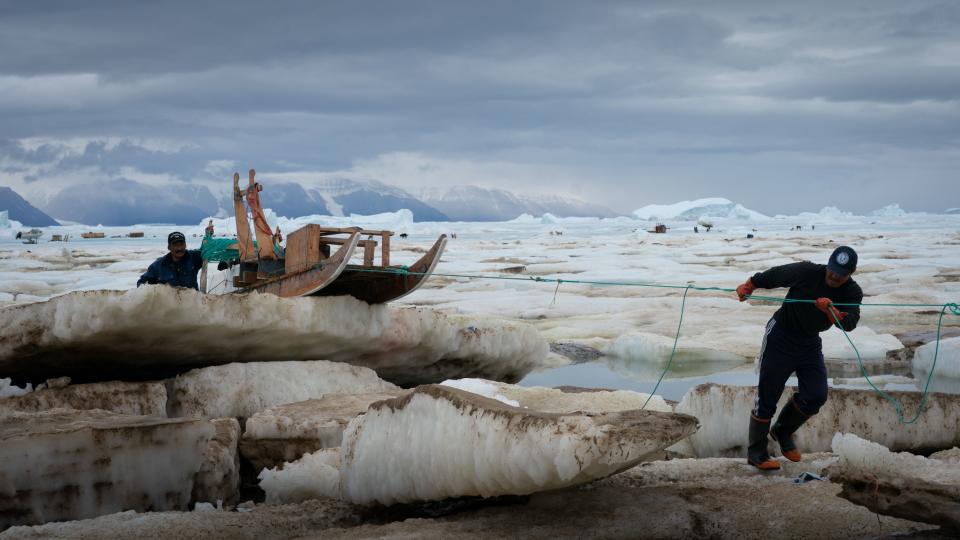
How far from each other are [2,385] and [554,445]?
4510 millimetres

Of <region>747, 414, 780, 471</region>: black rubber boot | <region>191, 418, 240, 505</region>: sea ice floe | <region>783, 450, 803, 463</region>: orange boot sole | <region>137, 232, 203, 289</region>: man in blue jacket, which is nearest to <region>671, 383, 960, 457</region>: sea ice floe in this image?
<region>783, 450, 803, 463</region>: orange boot sole

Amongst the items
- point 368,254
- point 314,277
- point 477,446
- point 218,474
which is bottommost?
point 218,474

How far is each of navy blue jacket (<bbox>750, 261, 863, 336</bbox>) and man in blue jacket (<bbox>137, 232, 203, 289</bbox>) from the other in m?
4.59

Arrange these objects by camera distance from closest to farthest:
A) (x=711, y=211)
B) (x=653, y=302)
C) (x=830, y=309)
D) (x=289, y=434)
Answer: (x=830, y=309), (x=289, y=434), (x=653, y=302), (x=711, y=211)

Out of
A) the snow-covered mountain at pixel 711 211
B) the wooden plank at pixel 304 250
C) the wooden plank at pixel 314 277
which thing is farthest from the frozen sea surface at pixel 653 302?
the snow-covered mountain at pixel 711 211

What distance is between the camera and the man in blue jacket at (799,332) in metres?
4.50

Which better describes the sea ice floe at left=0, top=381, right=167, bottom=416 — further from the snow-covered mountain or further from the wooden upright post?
the snow-covered mountain

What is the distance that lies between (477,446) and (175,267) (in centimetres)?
459

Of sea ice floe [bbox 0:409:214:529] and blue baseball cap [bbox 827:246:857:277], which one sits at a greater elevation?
blue baseball cap [bbox 827:246:857:277]

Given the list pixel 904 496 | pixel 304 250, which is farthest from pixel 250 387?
pixel 904 496

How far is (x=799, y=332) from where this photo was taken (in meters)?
4.59

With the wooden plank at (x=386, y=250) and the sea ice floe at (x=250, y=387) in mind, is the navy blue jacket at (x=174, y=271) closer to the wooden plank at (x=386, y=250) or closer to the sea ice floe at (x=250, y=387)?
the sea ice floe at (x=250, y=387)

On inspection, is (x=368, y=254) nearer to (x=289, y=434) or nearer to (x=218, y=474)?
(x=289, y=434)

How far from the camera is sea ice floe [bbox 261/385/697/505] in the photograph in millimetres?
3373
